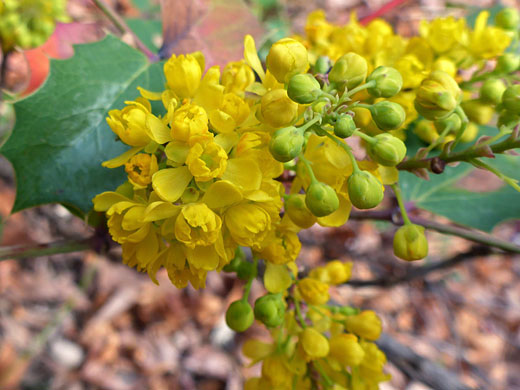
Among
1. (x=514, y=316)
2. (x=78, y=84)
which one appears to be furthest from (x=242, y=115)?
(x=514, y=316)

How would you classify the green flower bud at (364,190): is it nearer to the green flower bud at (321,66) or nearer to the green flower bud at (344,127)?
the green flower bud at (344,127)

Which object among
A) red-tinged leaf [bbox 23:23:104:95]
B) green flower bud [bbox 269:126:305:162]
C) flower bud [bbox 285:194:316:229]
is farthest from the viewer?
red-tinged leaf [bbox 23:23:104:95]

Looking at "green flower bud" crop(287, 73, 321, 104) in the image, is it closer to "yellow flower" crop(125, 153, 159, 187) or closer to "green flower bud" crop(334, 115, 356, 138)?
"green flower bud" crop(334, 115, 356, 138)

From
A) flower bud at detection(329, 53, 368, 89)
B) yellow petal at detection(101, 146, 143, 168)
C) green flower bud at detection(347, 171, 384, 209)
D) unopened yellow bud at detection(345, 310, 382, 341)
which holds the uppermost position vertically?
flower bud at detection(329, 53, 368, 89)

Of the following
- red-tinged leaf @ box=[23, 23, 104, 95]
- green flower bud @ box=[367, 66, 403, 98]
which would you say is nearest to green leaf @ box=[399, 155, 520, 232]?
green flower bud @ box=[367, 66, 403, 98]

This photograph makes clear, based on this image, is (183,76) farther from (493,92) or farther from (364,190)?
(493,92)

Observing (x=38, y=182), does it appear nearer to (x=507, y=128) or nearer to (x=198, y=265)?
(x=198, y=265)

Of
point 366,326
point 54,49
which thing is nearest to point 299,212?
point 366,326
